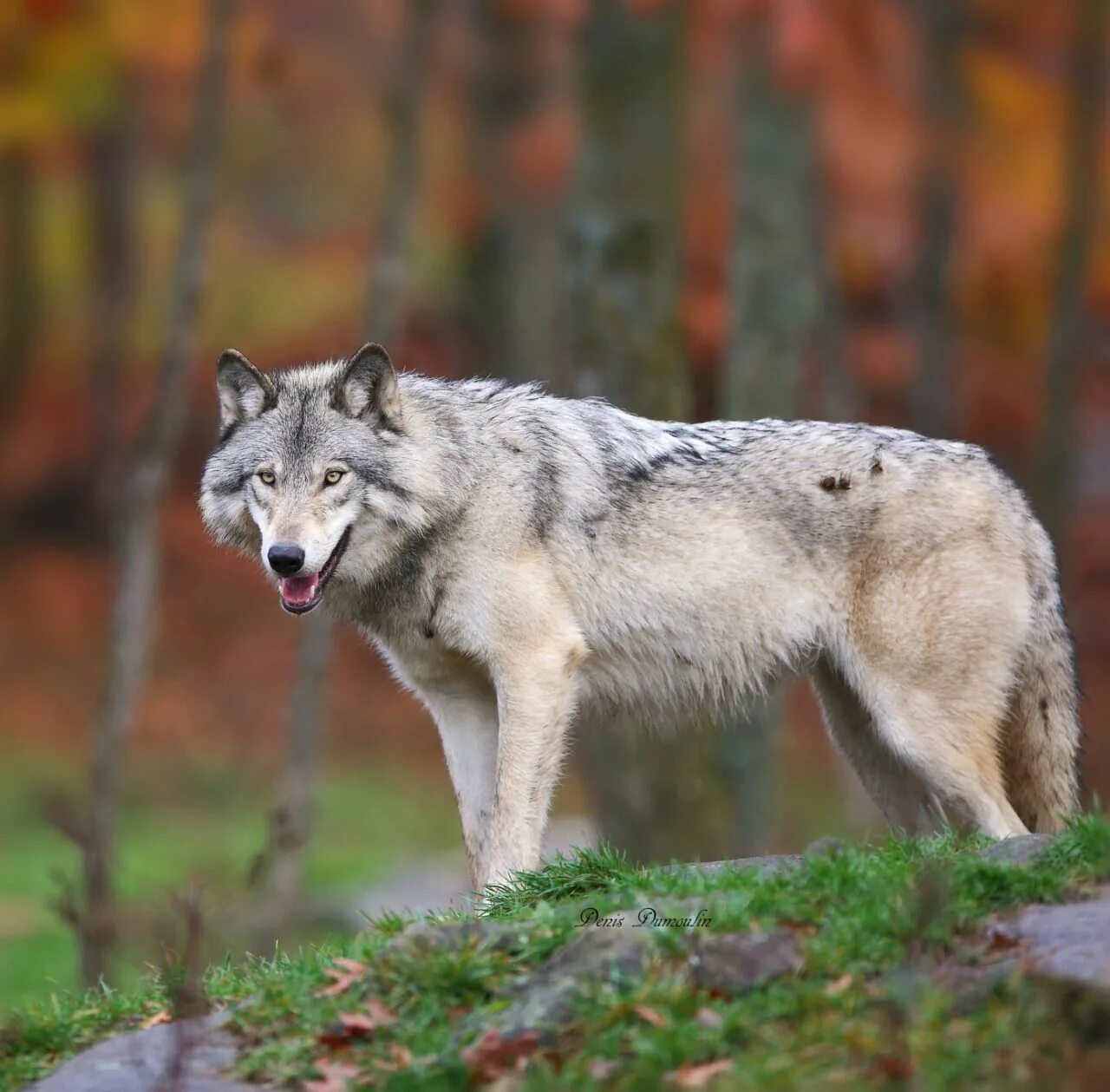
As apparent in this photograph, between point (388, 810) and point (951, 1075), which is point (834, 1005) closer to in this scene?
point (951, 1075)

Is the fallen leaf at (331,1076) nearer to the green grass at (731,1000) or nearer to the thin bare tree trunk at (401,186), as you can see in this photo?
the green grass at (731,1000)

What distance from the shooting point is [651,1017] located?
16.3 feet

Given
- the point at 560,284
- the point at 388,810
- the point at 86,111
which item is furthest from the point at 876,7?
the point at 388,810

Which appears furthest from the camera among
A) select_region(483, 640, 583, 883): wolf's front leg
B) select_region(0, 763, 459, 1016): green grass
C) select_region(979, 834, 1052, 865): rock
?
select_region(0, 763, 459, 1016): green grass

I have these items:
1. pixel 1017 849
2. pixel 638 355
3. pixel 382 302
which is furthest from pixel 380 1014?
pixel 382 302

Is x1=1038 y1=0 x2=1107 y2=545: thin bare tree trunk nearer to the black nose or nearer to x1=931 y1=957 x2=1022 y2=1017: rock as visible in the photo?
the black nose

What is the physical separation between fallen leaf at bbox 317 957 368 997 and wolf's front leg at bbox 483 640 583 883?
1.25 metres

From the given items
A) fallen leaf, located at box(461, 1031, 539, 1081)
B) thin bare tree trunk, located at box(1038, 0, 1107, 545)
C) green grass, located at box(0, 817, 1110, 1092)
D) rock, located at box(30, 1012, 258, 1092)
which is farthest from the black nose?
thin bare tree trunk, located at box(1038, 0, 1107, 545)

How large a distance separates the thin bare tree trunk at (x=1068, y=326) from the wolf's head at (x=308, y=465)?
9230mm

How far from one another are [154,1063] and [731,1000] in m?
1.79

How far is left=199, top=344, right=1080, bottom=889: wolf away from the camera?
696 centimetres

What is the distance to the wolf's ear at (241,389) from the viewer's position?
23.4 ft

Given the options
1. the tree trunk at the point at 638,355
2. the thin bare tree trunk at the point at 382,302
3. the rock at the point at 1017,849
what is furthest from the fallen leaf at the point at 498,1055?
the thin bare tree trunk at the point at 382,302

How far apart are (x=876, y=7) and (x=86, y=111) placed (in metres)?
8.01
